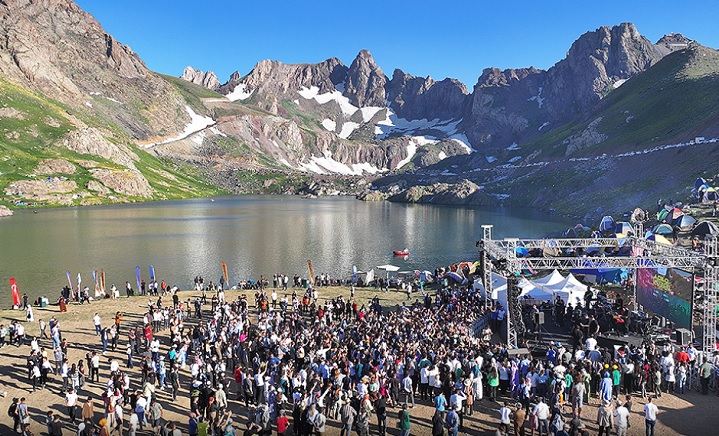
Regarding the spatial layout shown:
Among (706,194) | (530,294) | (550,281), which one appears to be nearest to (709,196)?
(706,194)

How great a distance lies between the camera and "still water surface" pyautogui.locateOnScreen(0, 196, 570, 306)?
65312mm

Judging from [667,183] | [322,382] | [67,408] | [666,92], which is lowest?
[67,408]

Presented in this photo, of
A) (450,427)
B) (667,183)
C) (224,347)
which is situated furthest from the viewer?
(667,183)

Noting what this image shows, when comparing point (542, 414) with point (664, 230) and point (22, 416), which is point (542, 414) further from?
point (664, 230)

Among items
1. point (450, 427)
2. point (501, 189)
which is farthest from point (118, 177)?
point (450, 427)

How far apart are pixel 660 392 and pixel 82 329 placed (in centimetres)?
3425

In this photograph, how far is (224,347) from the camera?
25.4m

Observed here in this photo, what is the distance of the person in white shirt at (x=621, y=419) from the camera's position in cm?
1711

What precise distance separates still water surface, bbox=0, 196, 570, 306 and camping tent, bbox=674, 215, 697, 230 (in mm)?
28807

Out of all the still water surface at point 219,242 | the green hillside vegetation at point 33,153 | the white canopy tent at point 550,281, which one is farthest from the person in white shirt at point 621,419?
the green hillside vegetation at point 33,153

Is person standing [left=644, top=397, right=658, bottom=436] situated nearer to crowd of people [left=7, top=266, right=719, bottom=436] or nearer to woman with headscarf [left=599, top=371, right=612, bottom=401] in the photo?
crowd of people [left=7, top=266, right=719, bottom=436]

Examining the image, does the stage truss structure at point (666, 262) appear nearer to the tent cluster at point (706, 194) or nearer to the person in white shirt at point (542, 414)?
the person in white shirt at point (542, 414)

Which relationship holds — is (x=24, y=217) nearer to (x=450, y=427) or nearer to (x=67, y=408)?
(x=67, y=408)

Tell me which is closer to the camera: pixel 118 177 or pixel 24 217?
pixel 24 217
